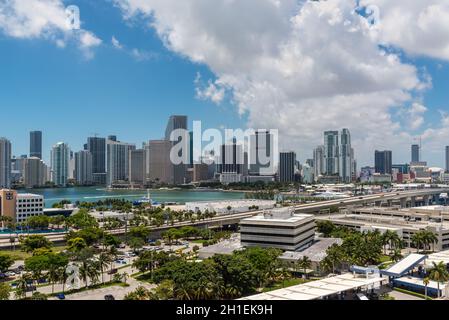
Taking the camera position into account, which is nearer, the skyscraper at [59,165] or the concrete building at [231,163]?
the skyscraper at [59,165]

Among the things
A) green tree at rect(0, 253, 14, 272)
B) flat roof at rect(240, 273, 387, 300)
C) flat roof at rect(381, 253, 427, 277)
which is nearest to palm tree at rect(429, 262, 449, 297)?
flat roof at rect(381, 253, 427, 277)

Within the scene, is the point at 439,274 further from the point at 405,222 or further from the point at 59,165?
the point at 59,165

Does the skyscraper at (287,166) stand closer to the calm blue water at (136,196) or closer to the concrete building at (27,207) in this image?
the calm blue water at (136,196)

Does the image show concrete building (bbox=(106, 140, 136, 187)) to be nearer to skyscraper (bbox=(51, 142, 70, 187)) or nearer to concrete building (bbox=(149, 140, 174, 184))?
concrete building (bbox=(149, 140, 174, 184))

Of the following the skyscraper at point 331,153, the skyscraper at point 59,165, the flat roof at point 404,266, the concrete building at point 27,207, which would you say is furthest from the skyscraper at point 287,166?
the flat roof at point 404,266

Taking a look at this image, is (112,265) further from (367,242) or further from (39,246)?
(367,242)

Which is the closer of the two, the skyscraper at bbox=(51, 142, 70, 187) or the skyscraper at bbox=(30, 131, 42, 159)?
the skyscraper at bbox=(51, 142, 70, 187)
